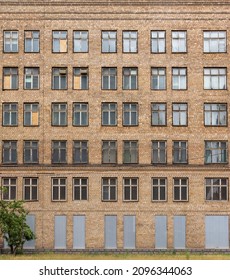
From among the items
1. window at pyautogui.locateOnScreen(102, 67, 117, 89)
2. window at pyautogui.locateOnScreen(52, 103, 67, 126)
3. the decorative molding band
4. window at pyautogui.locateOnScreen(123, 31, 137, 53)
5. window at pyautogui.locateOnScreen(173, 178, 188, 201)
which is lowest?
window at pyautogui.locateOnScreen(173, 178, 188, 201)

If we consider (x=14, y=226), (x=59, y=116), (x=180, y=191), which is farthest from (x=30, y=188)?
(x=180, y=191)

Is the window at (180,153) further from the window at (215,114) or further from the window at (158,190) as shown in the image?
the window at (215,114)

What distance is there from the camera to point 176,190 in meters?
60.2

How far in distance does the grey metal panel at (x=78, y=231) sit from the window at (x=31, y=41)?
479 inches

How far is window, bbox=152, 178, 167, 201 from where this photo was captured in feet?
198

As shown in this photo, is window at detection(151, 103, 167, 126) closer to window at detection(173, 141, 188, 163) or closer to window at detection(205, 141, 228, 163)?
window at detection(173, 141, 188, 163)

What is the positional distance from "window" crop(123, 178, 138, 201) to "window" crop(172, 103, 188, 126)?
5.04 metres

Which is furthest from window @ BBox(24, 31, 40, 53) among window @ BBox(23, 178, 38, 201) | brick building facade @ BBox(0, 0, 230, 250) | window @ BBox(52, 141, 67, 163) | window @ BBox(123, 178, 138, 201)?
window @ BBox(123, 178, 138, 201)

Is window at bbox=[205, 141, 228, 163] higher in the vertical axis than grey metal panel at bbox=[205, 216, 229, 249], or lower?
higher

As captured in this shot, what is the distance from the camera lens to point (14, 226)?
54875 millimetres

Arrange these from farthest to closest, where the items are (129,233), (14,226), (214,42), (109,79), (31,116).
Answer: (214,42)
(109,79)
(31,116)
(129,233)
(14,226)

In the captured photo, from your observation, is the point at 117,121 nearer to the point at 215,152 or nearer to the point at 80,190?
the point at 80,190

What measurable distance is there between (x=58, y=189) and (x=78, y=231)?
323 cm

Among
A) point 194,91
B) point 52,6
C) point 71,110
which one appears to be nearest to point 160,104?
point 194,91
